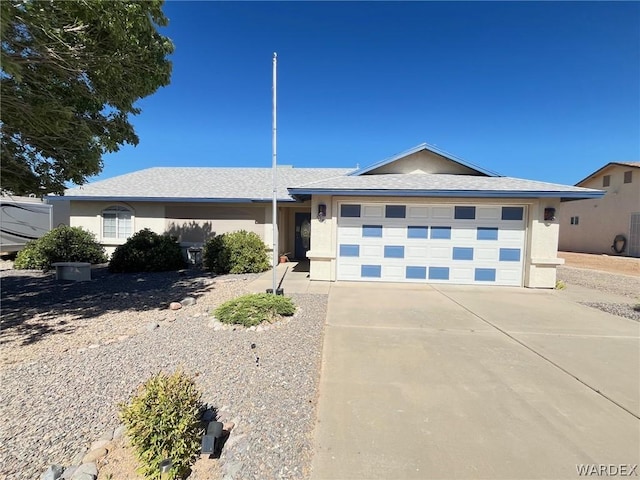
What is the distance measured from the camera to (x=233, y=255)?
11.1 metres

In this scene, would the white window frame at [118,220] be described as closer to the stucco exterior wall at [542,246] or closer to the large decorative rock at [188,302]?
the large decorative rock at [188,302]

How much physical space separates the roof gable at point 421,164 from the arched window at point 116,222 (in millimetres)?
10323

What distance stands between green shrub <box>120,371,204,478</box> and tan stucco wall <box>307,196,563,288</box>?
7224mm

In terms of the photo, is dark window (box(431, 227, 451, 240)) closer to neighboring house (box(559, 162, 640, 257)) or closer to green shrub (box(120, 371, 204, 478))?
green shrub (box(120, 371, 204, 478))

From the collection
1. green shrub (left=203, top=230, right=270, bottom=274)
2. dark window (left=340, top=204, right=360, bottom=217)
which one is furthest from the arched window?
dark window (left=340, top=204, right=360, bottom=217)

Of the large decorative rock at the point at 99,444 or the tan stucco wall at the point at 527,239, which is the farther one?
the tan stucco wall at the point at 527,239

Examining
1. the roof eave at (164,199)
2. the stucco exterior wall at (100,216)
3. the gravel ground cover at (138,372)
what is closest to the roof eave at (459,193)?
the gravel ground cover at (138,372)

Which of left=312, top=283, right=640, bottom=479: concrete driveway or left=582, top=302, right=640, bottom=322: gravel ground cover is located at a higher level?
left=582, top=302, right=640, bottom=322: gravel ground cover

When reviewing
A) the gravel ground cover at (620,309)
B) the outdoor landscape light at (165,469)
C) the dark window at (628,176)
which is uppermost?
the dark window at (628,176)

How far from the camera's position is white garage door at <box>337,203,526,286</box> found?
9422 mm

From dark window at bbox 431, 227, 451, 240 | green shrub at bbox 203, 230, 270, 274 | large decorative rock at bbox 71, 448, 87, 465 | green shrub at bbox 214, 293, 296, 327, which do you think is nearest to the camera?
large decorative rock at bbox 71, 448, 87, 465

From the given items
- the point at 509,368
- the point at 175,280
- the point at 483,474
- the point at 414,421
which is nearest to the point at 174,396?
the point at 414,421

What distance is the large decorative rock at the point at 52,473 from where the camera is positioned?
2.24 metres

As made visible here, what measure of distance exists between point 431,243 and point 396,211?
1495 mm
